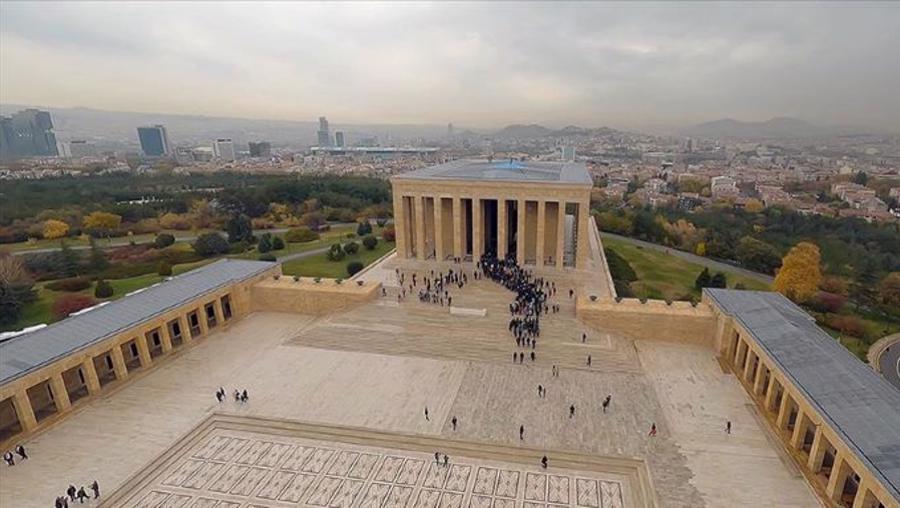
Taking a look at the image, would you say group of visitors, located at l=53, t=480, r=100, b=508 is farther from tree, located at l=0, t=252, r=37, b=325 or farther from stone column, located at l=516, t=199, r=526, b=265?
stone column, located at l=516, t=199, r=526, b=265

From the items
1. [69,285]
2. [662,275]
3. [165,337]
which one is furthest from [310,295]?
[662,275]

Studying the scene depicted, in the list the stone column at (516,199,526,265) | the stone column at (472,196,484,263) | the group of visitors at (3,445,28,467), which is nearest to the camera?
the group of visitors at (3,445,28,467)

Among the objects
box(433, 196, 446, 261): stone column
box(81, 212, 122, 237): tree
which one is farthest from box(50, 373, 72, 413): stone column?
box(81, 212, 122, 237): tree

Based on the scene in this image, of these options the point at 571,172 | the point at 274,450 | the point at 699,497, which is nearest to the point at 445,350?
the point at 274,450

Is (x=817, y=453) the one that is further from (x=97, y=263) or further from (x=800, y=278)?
(x=97, y=263)

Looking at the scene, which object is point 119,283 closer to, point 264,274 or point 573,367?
point 264,274
